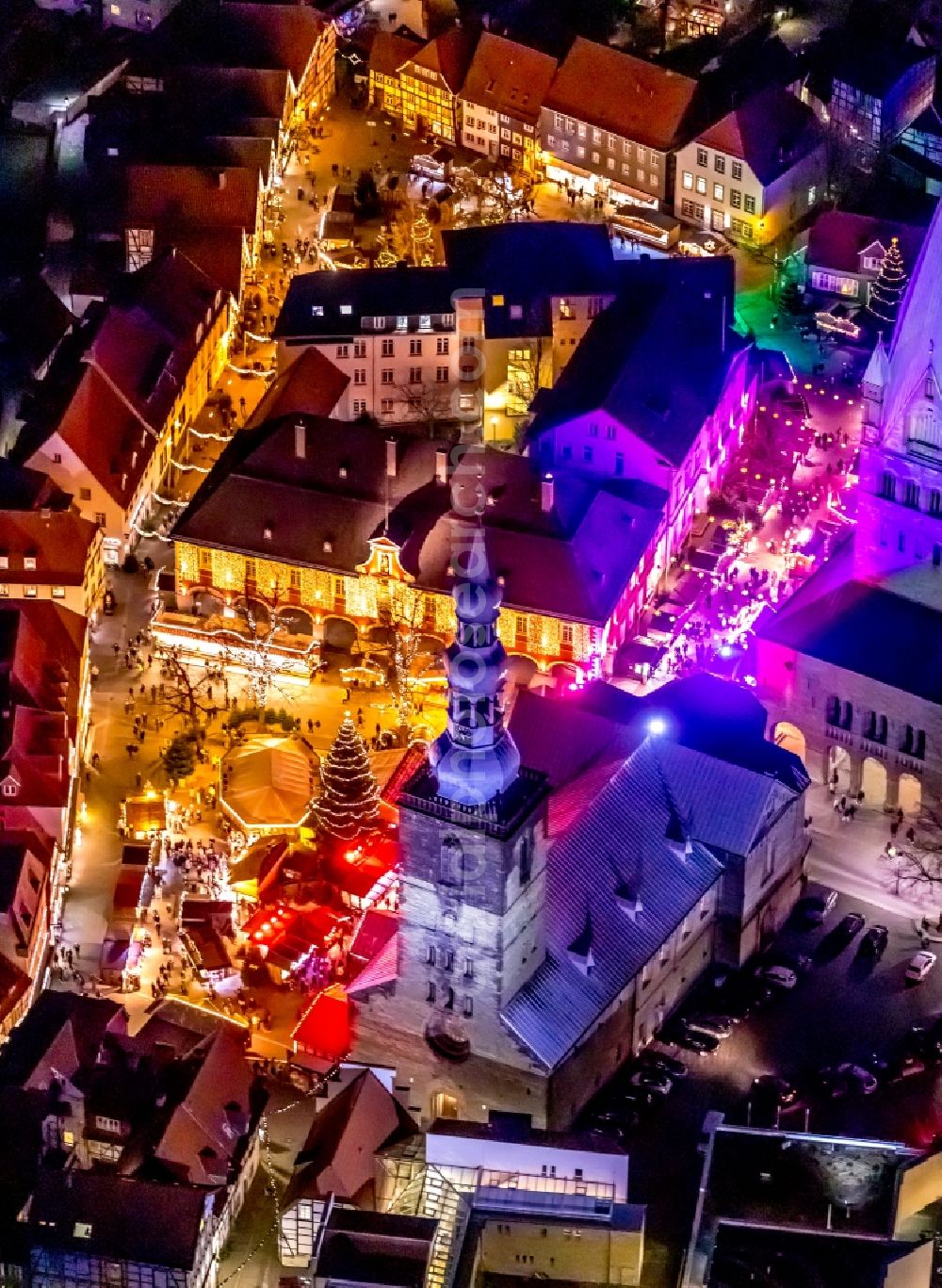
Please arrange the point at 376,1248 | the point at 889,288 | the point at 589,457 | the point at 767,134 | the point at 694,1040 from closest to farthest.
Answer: the point at 376,1248, the point at 694,1040, the point at 589,457, the point at 889,288, the point at 767,134

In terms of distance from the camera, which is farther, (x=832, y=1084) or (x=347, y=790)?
(x=347, y=790)

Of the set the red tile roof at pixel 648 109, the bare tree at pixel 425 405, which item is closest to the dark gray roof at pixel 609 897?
the bare tree at pixel 425 405

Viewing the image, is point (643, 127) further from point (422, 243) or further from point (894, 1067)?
point (894, 1067)

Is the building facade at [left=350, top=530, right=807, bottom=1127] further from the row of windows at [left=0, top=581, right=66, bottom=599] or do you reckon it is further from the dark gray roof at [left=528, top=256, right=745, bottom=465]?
the row of windows at [left=0, top=581, right=66, bottom=599]

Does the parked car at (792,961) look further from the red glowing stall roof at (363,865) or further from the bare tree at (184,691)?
the bare tree at (184,691)

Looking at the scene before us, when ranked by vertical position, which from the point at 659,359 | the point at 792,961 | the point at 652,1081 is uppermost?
the point at 659,359

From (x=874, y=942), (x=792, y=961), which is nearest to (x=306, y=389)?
(x=792, y=961)

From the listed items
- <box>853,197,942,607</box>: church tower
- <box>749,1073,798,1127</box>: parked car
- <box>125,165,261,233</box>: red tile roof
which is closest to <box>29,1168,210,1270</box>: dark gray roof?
<box>749,1073,798,1127</box>: parked car
